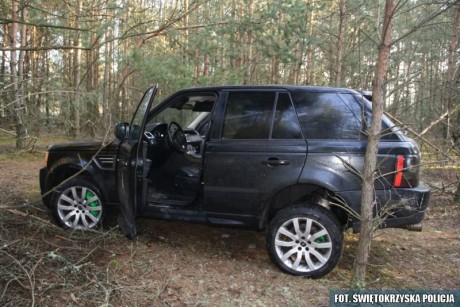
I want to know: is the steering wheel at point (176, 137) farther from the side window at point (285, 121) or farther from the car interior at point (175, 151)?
the side window at point (285, 121)

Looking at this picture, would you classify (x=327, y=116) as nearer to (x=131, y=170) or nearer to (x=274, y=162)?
(x=274, y=162)

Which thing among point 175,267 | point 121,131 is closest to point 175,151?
point 121,131

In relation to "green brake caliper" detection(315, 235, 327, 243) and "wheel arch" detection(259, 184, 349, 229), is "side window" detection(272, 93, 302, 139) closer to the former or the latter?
"wheel arch" detection(259, 184, 349, 229)

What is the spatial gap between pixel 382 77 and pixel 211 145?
1.82 metres

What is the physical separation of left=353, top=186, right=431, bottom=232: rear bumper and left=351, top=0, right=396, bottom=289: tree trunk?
41 centimetres

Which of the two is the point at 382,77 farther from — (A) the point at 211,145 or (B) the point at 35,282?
(B) the point at 35,282

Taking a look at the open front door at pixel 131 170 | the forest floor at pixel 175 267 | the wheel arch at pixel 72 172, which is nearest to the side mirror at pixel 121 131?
the open front door at pixel 131 170

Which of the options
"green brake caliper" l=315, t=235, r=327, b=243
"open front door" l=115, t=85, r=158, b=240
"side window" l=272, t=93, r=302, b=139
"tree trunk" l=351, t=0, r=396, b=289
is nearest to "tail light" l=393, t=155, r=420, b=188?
"tree trunk" l=351, t=0, r=396, b=289

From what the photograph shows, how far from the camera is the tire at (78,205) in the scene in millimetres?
4676

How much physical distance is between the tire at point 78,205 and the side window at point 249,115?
70.7 inches

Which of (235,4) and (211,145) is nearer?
(211,145)

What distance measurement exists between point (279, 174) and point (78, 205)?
8.20 ft

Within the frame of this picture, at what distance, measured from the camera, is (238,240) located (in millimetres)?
4980

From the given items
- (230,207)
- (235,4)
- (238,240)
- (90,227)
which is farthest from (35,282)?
(235,4)
